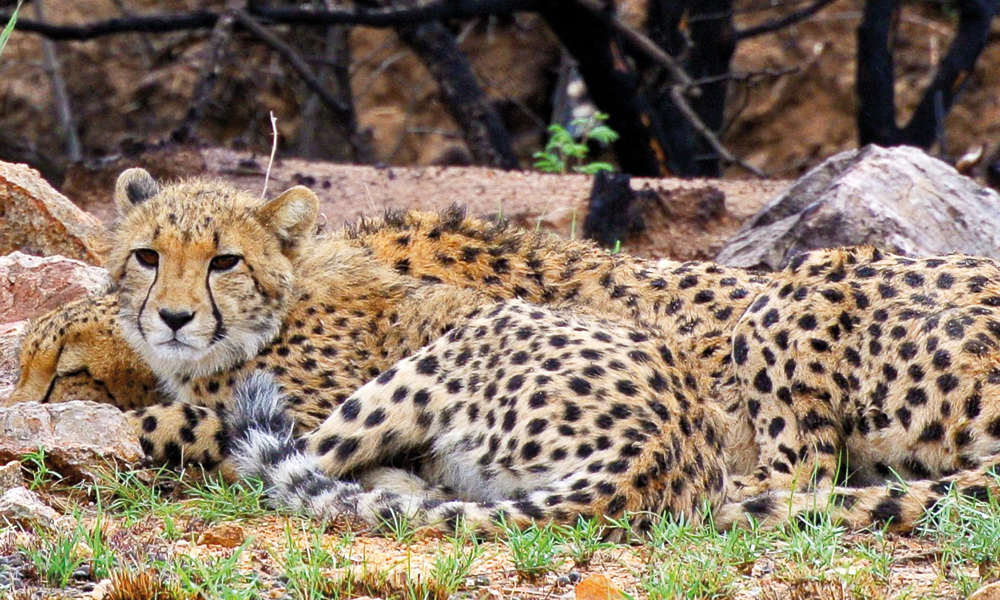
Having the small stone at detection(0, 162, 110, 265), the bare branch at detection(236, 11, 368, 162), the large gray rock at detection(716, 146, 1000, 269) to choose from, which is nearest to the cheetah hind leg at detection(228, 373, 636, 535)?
the small stone at detection(0, 162, 110, 265)

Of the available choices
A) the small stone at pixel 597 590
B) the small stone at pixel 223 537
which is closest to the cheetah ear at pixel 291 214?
the small stone at pixel 223 537

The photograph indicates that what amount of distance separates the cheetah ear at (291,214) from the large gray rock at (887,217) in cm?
236

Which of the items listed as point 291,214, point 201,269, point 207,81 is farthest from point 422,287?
point 207,81

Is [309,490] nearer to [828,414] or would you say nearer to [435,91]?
[828,414]

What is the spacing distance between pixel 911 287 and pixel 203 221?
2.08 metres

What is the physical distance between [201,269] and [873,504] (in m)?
1.97

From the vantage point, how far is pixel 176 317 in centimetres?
409

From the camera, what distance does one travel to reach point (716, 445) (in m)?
3.90

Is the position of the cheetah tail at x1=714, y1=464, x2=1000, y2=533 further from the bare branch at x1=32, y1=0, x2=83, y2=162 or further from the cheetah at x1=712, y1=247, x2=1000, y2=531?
the bare branch at x1=32, y1=0, x2=83, y2=162

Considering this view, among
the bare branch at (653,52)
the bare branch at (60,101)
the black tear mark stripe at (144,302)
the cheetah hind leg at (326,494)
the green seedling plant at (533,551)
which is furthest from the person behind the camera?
the bare branch at (60,101)

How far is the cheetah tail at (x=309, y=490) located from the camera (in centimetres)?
349

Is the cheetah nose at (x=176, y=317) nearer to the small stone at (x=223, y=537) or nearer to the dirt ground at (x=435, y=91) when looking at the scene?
the small stone at (x=223, y=537)

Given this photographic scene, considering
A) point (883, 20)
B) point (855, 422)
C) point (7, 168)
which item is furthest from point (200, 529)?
point (883, 20)

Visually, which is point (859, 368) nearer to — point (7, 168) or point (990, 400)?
point (990, 400)
